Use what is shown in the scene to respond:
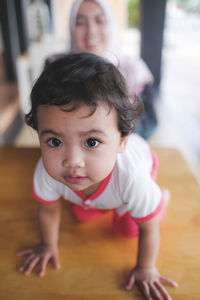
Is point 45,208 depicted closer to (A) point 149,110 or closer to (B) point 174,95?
(A) point 149,110

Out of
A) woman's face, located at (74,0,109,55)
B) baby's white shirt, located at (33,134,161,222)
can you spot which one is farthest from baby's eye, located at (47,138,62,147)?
woman's face, located at (74,0,109,55)

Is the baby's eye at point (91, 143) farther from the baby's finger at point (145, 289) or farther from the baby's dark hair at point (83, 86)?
the baby's finger at point (145, 289)

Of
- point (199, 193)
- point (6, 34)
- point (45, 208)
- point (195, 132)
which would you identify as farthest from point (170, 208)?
point (6, 34)

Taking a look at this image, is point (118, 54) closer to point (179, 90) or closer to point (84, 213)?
point (84, 213)

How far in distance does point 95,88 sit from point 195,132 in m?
1.68

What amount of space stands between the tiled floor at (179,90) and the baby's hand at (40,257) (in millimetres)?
890

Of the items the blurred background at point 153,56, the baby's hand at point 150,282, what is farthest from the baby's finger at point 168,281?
the blurred background at point 153,56

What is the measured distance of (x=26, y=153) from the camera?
1.01 metres

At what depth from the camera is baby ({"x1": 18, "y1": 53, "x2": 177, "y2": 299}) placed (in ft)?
1.56

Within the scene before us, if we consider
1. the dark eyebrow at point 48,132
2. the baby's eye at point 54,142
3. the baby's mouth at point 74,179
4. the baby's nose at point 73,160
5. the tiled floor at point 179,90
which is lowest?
the tiled floor at point 179,90

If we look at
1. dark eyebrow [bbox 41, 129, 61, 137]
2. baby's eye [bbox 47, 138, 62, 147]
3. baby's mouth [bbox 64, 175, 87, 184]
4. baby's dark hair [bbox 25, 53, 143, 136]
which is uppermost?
baby's dark hair [bbox 25, 53, 143, 136]

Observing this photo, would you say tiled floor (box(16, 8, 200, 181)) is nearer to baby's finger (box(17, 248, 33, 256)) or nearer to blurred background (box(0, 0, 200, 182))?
blurred background (box(0, 0, 200, 182))

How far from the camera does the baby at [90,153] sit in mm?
474

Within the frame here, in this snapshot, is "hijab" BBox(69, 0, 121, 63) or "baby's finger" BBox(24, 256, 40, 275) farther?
"hijab" BBox(69, 0, 121, 63)
